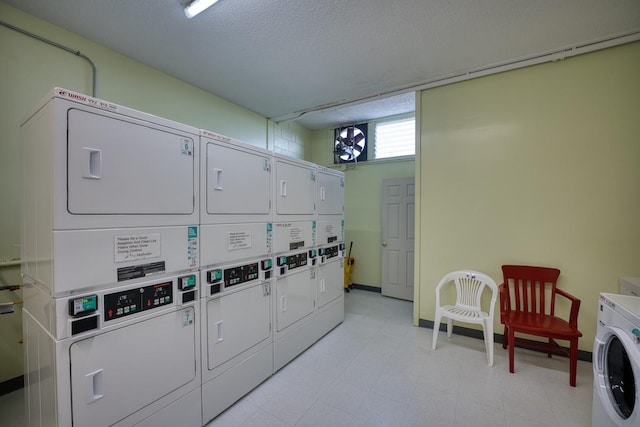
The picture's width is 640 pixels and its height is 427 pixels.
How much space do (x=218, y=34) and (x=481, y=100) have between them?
2884mm

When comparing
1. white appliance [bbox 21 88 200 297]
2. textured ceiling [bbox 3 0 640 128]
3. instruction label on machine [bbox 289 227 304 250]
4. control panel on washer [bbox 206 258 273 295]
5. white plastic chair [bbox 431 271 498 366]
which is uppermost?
textured ceiling [bbox 3 0 640 128]

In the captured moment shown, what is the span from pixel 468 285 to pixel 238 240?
2.63m

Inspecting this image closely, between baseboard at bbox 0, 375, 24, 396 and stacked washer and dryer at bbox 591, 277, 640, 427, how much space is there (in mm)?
4144

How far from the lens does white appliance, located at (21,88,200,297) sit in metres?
1.22

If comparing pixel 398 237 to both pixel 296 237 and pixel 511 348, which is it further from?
pixel 296 237

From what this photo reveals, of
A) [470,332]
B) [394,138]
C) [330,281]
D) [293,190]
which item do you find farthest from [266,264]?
[394,138]

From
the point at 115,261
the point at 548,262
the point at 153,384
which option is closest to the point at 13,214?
the point at 115,261

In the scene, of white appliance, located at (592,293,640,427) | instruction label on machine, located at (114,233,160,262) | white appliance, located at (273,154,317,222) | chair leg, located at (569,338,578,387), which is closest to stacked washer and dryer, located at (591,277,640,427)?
white appliance, located at (592,293,640,427)

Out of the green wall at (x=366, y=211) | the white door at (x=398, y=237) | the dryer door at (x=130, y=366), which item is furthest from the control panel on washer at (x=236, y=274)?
the green wall at (x=366, y=211)

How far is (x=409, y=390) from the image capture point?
2178 mm

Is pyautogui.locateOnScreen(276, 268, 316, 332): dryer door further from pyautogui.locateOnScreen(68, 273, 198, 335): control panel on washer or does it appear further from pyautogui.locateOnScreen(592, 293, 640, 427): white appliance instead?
pyautogui.locateOnScreen(592, 293, 640, 427): white appliance

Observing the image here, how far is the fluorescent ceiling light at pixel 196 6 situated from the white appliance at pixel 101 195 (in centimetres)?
103

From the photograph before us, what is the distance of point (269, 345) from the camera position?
2.35 metres

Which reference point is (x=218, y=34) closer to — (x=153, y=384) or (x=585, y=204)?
(x=153, y=384)
